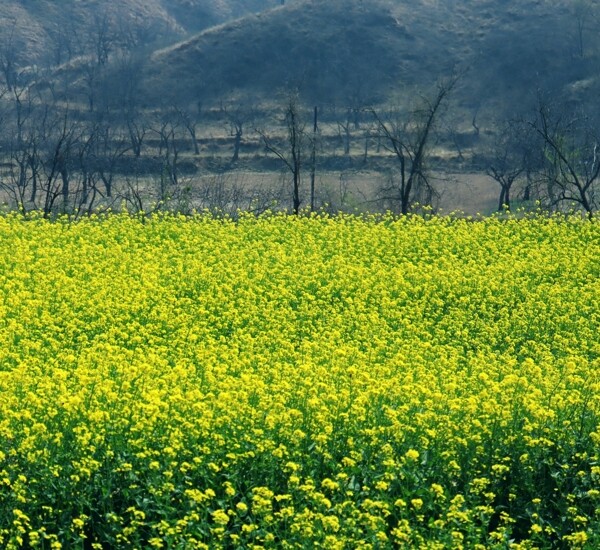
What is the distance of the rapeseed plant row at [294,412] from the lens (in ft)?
36.1

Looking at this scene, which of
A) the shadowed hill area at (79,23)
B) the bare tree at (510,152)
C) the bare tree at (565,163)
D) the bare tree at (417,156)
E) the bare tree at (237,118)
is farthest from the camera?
the shadowed hill area at (79,23)

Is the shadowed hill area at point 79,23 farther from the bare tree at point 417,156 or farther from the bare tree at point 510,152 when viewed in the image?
the bare tree at point 510,152

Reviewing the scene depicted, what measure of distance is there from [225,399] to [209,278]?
859 cm

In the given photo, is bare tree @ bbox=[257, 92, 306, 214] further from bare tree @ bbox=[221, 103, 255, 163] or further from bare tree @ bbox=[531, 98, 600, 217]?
bare tree @ bbox=[221, 103, 255, 163]

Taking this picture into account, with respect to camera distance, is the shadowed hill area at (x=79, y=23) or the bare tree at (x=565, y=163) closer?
the bare tree at (x=565, y=163)

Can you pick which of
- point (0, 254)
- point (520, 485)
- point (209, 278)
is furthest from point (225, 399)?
point (0, 254)

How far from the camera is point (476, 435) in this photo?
12.3 metres

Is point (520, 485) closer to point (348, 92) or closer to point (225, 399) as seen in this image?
point (225, 399)

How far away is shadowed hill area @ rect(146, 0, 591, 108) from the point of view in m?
114

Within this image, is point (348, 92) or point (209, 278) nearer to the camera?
point (209, 278)

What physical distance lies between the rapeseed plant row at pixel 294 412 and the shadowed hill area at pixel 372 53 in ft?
302

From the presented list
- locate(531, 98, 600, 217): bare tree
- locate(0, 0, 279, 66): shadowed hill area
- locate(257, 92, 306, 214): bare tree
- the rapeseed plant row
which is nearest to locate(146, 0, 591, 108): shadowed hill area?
locate(531, 98, 600, 217): bare tree

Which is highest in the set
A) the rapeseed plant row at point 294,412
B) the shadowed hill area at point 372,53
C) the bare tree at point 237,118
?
the shadowed hill area at point 372,53

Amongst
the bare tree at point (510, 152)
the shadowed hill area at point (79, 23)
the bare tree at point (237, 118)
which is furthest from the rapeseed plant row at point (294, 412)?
the shadowed hill area at point (79, 23)
